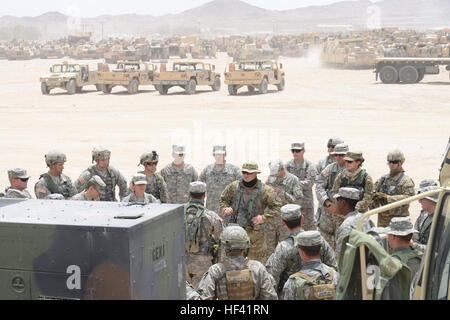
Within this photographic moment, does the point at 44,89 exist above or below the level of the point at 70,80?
below

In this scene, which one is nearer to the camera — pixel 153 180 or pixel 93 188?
pixel 93 188

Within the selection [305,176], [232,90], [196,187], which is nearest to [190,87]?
[232,90]

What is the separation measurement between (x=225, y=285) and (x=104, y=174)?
3.56 m

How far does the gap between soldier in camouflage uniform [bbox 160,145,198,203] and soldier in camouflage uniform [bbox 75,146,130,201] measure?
78cm

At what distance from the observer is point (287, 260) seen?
17.0 ft

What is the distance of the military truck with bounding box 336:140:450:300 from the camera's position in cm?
324

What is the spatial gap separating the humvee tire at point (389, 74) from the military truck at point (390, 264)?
30167 mm

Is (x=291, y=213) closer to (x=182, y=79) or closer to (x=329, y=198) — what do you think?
(x=329, y=198)

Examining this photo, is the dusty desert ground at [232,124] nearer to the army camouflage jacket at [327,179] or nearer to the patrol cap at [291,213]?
the army camouflage jacket at [327,179]

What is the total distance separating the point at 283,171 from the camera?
803 cm

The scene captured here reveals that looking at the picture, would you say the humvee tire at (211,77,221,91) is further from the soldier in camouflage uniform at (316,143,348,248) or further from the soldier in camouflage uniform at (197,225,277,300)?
the soldier in camouflage uniform at (197,225,277,300)

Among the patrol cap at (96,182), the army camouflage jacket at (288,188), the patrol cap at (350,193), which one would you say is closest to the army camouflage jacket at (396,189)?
the army camouflage jacket at (288,188)

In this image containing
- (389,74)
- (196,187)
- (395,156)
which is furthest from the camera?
(389,74)
